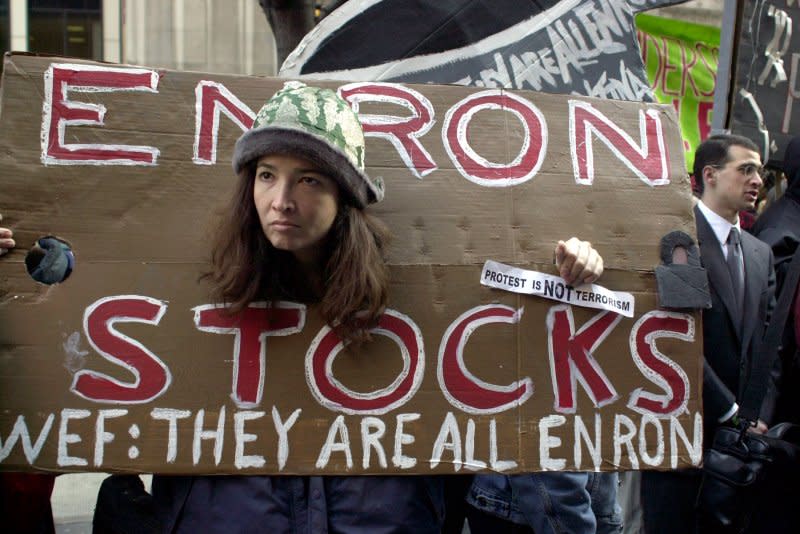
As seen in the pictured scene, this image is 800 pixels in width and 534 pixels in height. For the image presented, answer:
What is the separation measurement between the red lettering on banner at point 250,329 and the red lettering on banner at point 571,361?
61 centimetres

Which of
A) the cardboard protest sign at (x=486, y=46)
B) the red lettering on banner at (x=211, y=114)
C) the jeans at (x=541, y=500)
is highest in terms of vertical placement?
the cardboard protest sign at (x=486, y=46)

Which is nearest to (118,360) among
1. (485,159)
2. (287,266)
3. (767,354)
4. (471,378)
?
(287,266)

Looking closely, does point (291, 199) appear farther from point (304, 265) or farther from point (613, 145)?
point (613, 145)

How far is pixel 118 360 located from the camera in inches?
84.7

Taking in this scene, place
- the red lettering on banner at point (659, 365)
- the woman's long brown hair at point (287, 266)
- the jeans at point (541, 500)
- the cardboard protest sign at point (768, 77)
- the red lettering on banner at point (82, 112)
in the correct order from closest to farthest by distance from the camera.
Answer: the woman's long brown hair at point (287, 266)
the red lettering on banner at point (82, 112)
the red lettering on banner at point (659, 365)
the jeans at point (541, 500)
the cardboard protest sign at point (768, 77)

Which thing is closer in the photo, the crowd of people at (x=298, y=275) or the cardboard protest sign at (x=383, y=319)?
the crowd of people at (x=298, y=275)

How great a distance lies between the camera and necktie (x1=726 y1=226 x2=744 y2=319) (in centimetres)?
Answer: 380

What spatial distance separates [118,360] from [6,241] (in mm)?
357

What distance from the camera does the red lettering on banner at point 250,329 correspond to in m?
2.17

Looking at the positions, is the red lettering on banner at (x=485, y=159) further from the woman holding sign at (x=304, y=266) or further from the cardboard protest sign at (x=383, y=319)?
the woman holding sign at (x=304, y=266)

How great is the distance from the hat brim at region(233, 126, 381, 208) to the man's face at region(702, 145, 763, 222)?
237 centimetres

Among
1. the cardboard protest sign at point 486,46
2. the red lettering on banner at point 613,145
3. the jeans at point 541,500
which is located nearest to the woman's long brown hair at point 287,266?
the red lettering on banner at point 613,145

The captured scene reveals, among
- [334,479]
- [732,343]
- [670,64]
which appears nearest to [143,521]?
[334,479]

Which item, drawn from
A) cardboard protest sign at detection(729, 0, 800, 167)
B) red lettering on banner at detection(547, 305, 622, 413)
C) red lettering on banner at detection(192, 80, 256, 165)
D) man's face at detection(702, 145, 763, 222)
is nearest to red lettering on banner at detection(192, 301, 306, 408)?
red lettering on banner at detection(192, 80, 256, 165)
